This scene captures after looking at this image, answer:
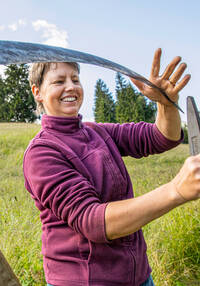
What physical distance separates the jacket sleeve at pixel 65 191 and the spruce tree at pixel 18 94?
26.0 metres

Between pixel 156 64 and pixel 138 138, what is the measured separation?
427 mm

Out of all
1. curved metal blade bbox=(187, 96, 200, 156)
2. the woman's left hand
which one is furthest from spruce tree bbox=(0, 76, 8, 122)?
curved metal blade bbox=(187, 96, 200, 156)

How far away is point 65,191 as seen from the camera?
3.59ft

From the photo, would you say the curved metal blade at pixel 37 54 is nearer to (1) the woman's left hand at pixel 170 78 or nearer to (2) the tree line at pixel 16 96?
(1) the woman's left hand at pixel 170 78

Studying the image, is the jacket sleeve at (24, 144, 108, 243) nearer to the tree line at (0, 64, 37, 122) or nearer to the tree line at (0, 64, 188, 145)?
the tree line at (0, 64, 188, 145)

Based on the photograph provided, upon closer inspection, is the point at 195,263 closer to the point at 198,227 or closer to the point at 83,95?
the point at 198,227

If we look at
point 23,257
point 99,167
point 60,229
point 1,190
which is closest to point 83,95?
point 99,167

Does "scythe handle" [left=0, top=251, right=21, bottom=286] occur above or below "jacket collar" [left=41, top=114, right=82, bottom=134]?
below


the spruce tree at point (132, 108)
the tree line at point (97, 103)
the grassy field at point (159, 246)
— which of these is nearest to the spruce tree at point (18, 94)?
the tree line at point (97, 103)

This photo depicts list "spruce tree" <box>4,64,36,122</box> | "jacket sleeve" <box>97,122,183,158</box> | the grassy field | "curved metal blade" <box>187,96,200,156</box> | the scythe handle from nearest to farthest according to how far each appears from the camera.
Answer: the scythe handle < "curved metal blade" <box>187,96,200,156</box> < "jacket sleeve" <box>97,122,183,158</box> < the grassy field < "spruce tree" <box>4,64,36,122</box>

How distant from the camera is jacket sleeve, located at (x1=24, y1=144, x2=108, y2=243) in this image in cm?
103

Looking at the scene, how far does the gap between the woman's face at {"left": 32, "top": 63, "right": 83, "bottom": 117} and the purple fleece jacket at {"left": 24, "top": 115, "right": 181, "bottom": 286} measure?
0.18ft

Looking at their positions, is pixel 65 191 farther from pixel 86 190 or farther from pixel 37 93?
pixel 37 93

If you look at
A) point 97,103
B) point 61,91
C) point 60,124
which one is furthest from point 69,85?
point 97,103
